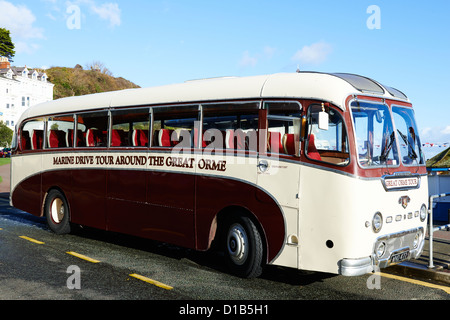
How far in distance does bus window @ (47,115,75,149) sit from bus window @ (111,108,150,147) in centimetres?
154

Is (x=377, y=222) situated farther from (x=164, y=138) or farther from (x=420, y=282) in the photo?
(x=164, y=138)

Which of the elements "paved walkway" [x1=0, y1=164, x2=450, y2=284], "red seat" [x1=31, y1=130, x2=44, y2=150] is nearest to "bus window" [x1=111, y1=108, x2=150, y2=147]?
"red seat" [x1=31, y1=130, x2=44, y2=150]

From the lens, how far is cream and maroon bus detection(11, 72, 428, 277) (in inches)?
244

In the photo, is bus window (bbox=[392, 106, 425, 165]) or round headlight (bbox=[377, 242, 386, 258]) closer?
round headlight (bbox=[377, 242, 386, 258])

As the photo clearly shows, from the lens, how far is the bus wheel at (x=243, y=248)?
273 inches

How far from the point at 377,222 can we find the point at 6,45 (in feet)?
347

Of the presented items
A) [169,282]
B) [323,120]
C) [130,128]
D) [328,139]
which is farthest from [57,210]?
[323,120]

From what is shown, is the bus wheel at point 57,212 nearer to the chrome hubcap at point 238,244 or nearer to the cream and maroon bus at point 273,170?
the cream and maroon bus at point 273,170

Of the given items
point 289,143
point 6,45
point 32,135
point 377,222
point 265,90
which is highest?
point 6,45

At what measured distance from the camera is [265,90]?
6934mm

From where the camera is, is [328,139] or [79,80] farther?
[79,80]

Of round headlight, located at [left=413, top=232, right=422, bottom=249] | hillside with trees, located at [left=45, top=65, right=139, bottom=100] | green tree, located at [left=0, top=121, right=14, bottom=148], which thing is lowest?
round headlight, located at [left=413, top=232, right=422, bottom=249]

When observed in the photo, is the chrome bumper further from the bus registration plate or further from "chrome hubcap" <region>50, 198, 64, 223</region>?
"chrome hubcap" <region>50, 198, 64, 223</region>
